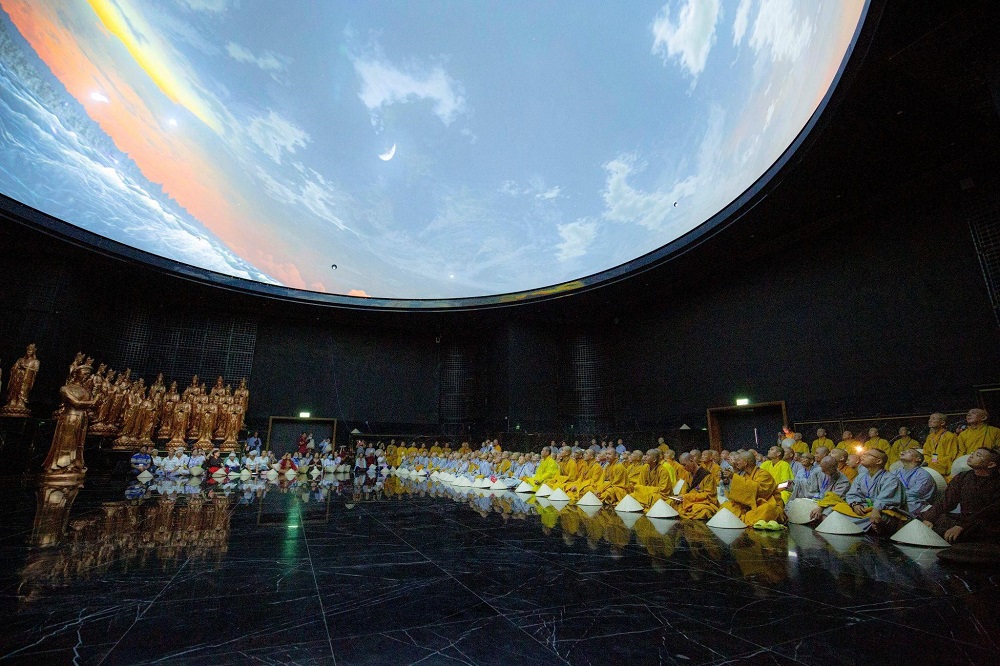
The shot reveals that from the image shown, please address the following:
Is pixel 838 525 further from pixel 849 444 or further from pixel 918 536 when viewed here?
pixel 849 444

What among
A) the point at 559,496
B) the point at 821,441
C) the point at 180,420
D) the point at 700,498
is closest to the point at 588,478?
the point at 559,496

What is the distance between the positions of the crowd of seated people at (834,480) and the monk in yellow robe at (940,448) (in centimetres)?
2

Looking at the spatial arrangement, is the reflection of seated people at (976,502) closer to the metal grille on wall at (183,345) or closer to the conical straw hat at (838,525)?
the conical straw hat at (838,525)

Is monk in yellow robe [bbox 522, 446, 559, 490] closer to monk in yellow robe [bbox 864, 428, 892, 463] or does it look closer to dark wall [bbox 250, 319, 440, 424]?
monk in yellow robe [bbox 864, 428, 892, 463]

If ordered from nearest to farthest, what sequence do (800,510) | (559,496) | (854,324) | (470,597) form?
(470,597) < (800,510) < (559,496) < (854,324)

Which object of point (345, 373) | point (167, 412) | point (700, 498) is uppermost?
point (345, 373)

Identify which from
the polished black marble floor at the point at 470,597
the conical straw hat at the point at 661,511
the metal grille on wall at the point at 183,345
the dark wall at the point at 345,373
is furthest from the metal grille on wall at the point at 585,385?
the polished black marble floor at the point at 470,597

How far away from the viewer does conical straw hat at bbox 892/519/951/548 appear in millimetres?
4320

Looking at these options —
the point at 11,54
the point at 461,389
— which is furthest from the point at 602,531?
the point at 11,54

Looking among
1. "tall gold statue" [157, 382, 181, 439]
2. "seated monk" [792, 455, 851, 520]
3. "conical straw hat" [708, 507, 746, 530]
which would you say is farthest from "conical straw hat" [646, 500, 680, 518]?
"tall gold statue" [157, 382, 181, 439]

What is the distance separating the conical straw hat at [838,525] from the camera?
5168 mm

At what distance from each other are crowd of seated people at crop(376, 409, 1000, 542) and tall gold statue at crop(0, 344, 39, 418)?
13.7 metres

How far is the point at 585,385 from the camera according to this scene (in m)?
19.4

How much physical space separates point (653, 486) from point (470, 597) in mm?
5509
